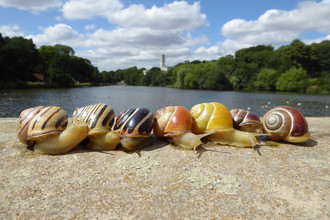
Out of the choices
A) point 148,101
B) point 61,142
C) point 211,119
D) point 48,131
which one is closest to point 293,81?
point 148,101

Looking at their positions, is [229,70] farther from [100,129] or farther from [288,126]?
[100,129]

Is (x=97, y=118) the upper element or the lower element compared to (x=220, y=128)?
upper

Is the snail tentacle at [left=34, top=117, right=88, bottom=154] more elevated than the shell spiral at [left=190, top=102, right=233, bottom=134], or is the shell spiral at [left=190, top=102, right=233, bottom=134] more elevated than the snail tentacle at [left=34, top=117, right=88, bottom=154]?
the shell spiral at [left=190, top=102, right=233, bottom=134]

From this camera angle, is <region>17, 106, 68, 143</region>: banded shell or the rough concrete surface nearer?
the rough concrete surface

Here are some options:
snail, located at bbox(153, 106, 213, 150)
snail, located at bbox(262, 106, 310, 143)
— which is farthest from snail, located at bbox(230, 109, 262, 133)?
snail, located at bbox(153, 106, 213, 150)

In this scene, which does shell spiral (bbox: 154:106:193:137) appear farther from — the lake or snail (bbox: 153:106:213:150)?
the lake

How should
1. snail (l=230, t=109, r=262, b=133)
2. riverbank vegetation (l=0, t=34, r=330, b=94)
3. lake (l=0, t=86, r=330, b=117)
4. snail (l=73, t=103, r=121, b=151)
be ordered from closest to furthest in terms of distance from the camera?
1. snail (l=73, t=103, r=121, b=151)
2. snail (l=230, t=109, r=262, b=133)
3. lake (l=0, t=86, r=330, b=117)
4. riverbank vegetation (l=0, t=34, r=330, b=94)

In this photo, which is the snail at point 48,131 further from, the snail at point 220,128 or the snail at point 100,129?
the snail at point 220,128

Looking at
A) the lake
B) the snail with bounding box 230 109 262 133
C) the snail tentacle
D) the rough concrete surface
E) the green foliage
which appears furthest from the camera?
the green foliage
